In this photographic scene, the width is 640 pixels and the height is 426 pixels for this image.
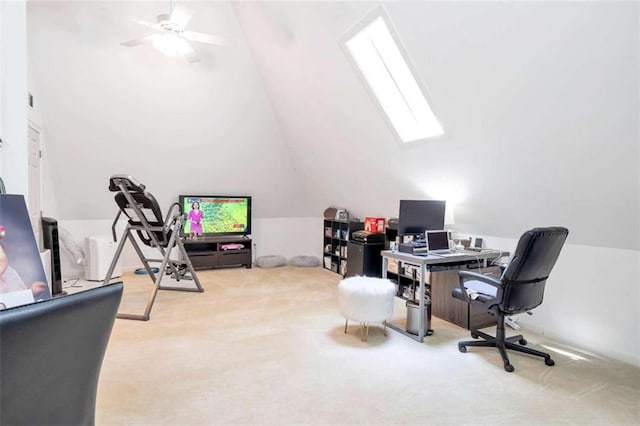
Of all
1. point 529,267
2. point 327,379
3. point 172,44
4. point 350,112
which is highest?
point 172,44

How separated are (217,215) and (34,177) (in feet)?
8.32

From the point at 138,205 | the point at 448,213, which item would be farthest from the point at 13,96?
the point at 448,213

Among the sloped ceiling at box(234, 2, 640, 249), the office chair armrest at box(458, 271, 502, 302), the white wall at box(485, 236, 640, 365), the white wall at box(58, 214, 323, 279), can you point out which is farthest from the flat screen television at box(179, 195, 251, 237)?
the white wall at box(485, 236, 640, 365)

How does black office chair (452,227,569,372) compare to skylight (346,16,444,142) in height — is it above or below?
below

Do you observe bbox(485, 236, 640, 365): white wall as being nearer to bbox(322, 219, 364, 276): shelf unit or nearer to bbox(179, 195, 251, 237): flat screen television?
bbox(322, 219, 364, 276): shelf unit

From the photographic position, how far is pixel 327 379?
100 inches

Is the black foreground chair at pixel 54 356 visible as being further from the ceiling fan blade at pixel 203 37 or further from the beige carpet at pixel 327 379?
the ceiling fan blade at pixel 203 37

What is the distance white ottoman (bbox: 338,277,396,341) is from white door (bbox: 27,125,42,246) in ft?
12.4

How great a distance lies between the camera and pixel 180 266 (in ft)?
18.9

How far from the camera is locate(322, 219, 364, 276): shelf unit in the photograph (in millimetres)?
5812

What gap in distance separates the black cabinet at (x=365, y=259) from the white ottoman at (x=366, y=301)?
6.00 ft

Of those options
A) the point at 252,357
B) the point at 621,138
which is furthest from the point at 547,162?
the point at 252,357

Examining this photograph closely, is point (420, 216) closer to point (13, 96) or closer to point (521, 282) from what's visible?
point (521, 282)

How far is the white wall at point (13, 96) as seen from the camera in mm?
1885
